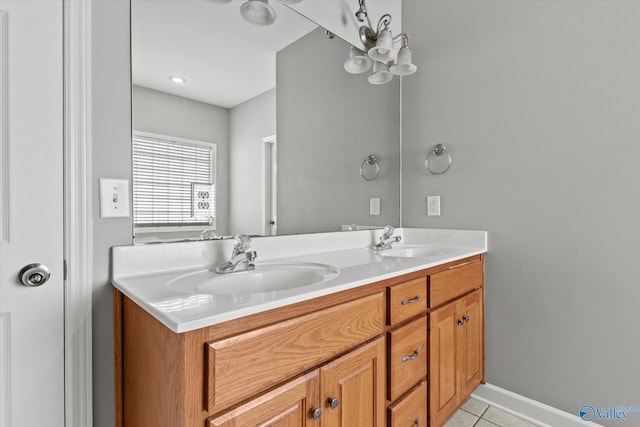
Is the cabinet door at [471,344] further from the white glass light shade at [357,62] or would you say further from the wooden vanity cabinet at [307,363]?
the white glass light shade at [357,62]

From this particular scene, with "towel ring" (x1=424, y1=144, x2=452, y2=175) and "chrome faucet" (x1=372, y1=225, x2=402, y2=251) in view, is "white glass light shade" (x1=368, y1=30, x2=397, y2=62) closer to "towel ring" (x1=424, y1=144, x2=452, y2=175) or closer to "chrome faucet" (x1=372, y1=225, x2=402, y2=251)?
"towel ring" (x1=424, y1=144, x2=452, y2=175)

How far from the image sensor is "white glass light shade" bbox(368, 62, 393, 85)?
192cm

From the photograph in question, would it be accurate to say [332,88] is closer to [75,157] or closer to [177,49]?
[177,49]

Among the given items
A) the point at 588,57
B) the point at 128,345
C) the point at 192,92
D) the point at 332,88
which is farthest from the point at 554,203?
the point at 128,345

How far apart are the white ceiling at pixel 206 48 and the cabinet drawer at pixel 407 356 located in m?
1.10

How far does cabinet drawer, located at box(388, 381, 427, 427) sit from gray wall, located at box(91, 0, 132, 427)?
2.97ft

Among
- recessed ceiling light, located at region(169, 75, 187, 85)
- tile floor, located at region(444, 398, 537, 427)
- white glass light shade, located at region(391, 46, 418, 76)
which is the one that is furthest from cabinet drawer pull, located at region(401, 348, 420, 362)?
white glass light shade, located at region(391, 46, 418, 76)

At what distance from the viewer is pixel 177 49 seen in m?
1.11

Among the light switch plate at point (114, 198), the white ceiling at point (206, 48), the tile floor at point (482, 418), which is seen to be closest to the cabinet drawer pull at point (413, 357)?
the tile floor at point (482, 418)

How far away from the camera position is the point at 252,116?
1.33m

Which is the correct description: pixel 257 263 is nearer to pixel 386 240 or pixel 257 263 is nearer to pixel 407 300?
pixel 407 300

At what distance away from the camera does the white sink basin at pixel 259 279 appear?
0.97m

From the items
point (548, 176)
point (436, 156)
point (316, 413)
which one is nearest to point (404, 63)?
point (436, 156)

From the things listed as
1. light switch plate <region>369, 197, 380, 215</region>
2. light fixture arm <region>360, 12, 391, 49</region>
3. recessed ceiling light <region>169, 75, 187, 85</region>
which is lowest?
light switch plate <region>369, 197, 380, 215</region>
